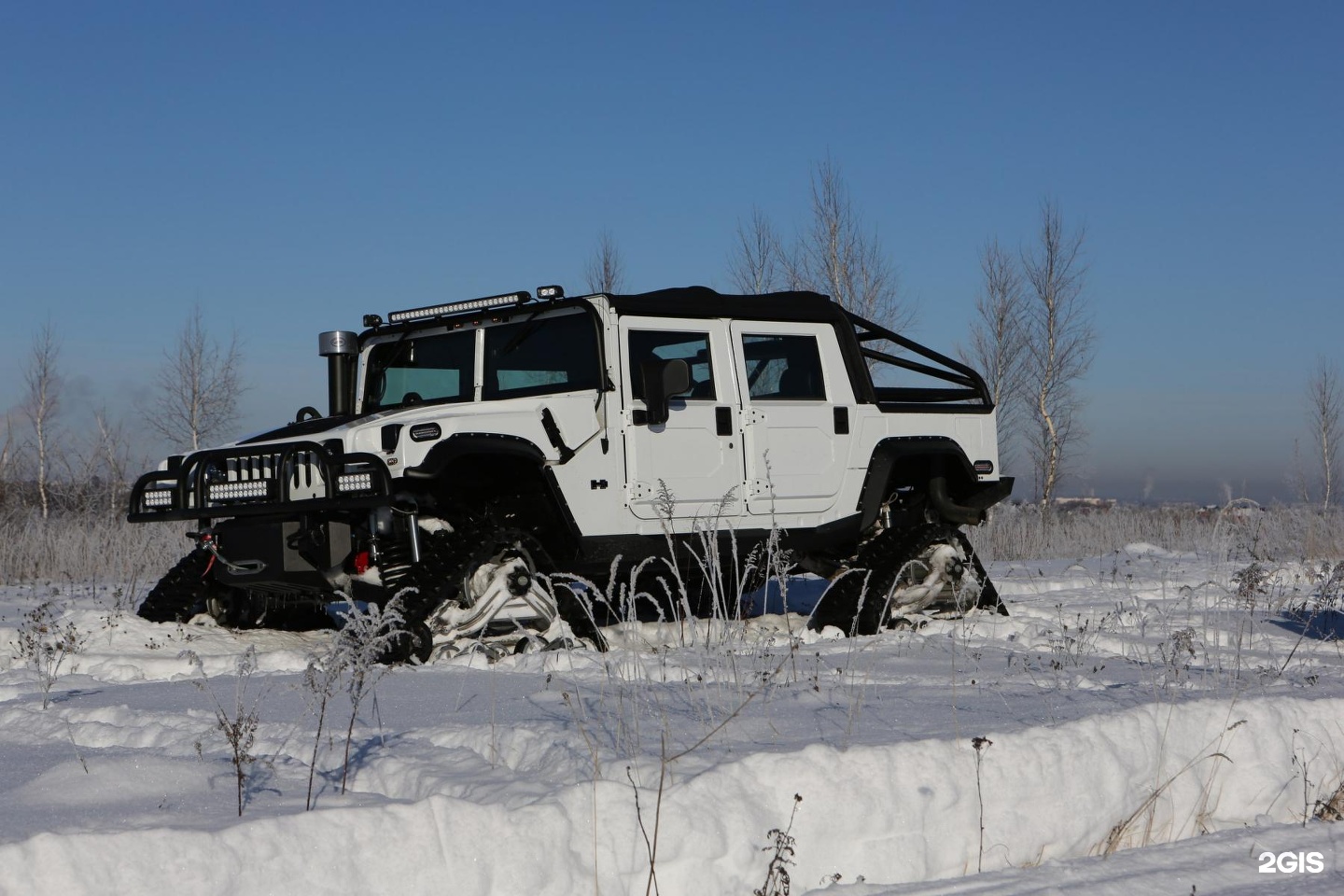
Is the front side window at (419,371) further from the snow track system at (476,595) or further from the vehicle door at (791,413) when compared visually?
the vehicle door at (791,413)

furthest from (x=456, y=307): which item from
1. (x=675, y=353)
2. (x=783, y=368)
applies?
(x=783, y=368)

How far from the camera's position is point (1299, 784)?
4152 mm

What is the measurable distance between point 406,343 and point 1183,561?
29.4ft

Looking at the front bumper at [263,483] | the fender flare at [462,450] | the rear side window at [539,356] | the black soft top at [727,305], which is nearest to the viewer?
the front bumper at [263,483]

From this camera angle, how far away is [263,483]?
6.22 meters

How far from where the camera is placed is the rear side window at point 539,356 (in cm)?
703

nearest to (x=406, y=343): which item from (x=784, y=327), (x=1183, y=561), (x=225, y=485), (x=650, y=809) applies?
(x=225, y=485)

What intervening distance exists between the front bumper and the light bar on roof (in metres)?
1.32

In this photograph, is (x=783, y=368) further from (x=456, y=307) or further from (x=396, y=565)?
(x=396, y=565)

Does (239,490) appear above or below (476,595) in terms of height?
above

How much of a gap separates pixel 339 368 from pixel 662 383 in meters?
2.10

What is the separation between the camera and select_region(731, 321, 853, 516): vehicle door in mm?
7391

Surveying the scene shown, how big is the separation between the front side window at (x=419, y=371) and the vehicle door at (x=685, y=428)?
0.97m

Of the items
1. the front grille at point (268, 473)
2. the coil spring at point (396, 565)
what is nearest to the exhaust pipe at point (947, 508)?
the coil spring at point (396, 565)
